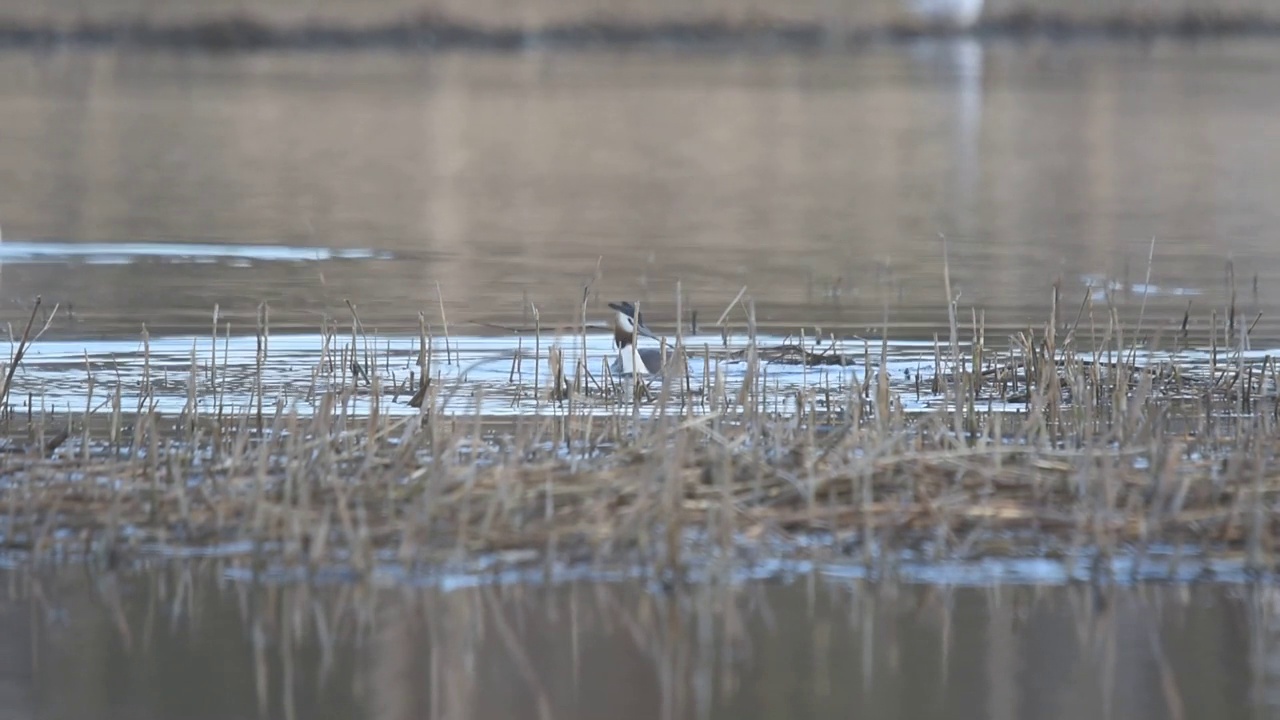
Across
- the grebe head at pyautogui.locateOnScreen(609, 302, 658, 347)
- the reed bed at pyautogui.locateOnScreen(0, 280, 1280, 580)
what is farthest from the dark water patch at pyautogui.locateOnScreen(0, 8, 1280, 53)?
the reed bed at pyautogui.locateOnScreen(0, 280, 1280, 580)

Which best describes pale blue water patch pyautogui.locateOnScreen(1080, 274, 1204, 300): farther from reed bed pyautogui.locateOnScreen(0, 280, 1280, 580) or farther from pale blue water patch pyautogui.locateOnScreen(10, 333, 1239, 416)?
reed bed pyautogui.locateOnScreen(0, 280, 1280, 580)

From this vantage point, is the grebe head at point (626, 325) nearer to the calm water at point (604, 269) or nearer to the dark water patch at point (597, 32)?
the calm water at point (604, 269)

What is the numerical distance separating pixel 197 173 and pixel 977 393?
1429 centimetres

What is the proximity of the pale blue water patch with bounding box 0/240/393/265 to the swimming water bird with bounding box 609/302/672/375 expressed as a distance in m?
5.24

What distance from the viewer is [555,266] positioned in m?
14.1

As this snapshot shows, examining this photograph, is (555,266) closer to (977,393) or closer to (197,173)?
(977,393)

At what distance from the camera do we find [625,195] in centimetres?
2000

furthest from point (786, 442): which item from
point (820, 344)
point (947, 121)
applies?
point (947, 121)

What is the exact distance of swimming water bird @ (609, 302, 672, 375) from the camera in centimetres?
876

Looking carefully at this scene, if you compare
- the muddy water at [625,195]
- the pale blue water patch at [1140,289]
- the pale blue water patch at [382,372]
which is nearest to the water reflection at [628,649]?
the pale blue water patch at [382,372]

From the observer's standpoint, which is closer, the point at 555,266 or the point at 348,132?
the point at 555,266

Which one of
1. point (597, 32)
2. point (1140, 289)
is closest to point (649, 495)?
point (1140, 289)

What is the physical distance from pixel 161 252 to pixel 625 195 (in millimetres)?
6058

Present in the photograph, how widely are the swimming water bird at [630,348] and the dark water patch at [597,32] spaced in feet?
131
